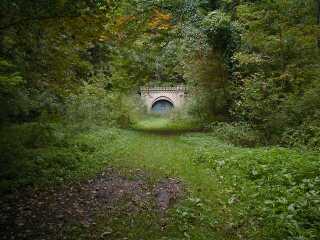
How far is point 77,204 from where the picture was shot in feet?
27.4

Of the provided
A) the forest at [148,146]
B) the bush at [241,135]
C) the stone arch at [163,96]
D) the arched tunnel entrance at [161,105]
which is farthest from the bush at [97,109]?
the arched tunnel entrance at [161,105]

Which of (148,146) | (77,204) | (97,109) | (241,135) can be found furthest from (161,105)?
(77,204)

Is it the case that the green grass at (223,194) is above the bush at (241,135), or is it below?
below

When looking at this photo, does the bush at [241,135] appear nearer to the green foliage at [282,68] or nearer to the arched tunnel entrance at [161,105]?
the green foliage at [282,68]

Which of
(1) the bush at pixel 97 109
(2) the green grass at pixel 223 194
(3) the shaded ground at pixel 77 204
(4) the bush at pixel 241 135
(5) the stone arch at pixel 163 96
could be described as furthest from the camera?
(5) the stone arch at pixel 163 96

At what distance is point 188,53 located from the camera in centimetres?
2481

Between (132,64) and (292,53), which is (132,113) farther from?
(292,53)

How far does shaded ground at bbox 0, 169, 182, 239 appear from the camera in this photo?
6.96 metres

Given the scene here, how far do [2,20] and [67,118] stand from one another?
368 inches

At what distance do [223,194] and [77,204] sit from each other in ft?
10.1

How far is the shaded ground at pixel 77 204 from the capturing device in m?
6.96

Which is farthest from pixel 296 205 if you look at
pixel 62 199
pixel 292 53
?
pixel 292 53

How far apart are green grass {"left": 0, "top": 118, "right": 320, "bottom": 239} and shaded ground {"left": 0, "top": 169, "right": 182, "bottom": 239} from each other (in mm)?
279

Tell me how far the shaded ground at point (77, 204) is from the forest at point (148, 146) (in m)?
0.02
